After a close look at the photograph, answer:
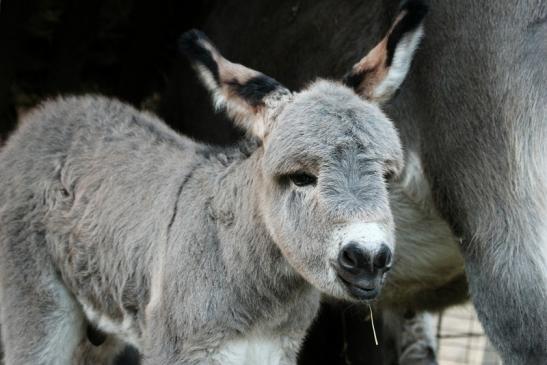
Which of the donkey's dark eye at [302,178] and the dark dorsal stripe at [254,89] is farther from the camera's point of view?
the dark dorsal stripe at [254,89]

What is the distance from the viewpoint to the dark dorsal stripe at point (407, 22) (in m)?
3.87

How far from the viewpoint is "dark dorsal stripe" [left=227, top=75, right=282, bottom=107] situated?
377cm

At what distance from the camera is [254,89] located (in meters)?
3.79

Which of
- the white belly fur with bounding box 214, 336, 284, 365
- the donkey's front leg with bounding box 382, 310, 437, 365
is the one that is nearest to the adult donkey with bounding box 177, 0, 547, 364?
the white belly fur with bounding box 214, 336, 284, 365

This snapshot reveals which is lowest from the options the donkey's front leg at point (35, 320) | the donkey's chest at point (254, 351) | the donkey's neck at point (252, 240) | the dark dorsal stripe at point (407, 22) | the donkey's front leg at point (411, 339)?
the donkey's front leg at point (411, 339)

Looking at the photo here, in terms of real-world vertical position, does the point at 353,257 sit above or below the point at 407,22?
below

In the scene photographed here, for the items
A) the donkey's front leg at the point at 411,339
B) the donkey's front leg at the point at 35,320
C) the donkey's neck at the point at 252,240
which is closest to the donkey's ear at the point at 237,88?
the donkey's neck at the point at 252,240

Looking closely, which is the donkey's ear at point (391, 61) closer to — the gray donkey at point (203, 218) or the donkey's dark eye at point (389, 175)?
the gray donkey at point (203, 218)

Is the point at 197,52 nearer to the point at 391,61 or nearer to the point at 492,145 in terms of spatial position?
the point at 391,61

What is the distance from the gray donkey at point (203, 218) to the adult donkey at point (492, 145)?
505mm

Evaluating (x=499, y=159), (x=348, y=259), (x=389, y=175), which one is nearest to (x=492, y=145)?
(x=499, y=159)

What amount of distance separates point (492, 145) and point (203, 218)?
110 cm

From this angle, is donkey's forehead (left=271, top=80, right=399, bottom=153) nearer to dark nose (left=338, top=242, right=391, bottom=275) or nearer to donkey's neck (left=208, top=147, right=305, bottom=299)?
donkey's neck (left=208, top=147, right=305, bottom=299)

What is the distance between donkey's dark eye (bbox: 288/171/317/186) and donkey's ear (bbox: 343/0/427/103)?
0.42m
